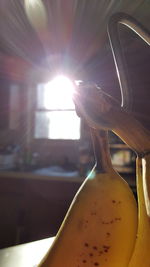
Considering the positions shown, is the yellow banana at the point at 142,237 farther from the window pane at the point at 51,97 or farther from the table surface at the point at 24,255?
the window pane at the point at 51,97

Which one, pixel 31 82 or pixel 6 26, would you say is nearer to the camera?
pixel 6 26

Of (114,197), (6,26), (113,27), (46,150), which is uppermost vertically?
(6,26)

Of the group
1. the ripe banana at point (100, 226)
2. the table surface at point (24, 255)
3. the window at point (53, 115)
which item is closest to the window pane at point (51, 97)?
the window at point (53, 115)

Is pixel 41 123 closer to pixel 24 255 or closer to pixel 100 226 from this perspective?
pixel 24 255

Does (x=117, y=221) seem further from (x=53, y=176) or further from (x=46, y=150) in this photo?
(x=46, y=150)

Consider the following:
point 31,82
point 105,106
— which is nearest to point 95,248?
point 105,106

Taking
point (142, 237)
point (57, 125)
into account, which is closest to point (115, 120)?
point (142, 237)

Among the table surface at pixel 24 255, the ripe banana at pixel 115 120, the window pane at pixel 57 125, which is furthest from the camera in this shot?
the window pane at pixel 57 125

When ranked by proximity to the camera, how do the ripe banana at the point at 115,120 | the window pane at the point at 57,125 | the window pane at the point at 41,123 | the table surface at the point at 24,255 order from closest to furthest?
1. the ripe banana at the point at 115,120
2. the table surface at the point at 24,255
3. the window pane at the point at 57,125
4. the window pane at the point at 41,123

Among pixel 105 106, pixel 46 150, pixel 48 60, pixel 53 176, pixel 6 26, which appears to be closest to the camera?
pixel 105 106
